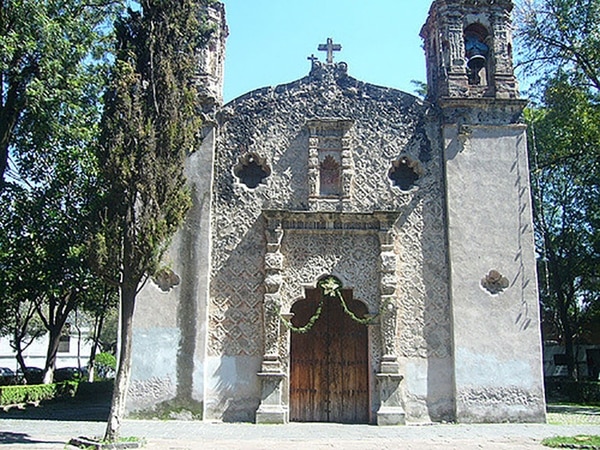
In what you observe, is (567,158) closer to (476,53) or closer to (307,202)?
(476,53)

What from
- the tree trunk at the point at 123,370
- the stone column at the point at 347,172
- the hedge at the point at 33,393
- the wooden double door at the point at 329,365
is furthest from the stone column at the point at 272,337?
the hedge at the point at 33,393

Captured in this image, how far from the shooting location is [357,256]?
14.1m

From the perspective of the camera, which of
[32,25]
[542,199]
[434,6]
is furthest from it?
[542,199]

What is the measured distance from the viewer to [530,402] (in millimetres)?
13406

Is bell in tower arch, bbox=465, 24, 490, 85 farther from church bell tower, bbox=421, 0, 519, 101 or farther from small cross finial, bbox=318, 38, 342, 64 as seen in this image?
small cross finial, bbox=318, 38, 342, 64

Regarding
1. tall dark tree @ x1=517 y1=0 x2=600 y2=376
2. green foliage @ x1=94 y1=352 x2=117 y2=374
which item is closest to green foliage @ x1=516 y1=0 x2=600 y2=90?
tall dark tree @ x1=517 y1=0 x2=600 y2=376

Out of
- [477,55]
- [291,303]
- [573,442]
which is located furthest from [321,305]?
[477,55]

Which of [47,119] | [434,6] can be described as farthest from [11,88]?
[434,6]

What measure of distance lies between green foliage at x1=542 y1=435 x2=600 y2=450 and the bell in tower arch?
854 centimetres

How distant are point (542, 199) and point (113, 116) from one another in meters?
20.1

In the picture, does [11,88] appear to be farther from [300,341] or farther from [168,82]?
[300,341]

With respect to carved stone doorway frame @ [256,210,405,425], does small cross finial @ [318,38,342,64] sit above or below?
above

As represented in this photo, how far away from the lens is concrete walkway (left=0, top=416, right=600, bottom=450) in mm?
10094

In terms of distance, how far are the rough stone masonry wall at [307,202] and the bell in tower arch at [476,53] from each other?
5.66 ft
